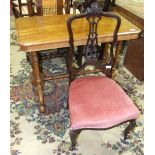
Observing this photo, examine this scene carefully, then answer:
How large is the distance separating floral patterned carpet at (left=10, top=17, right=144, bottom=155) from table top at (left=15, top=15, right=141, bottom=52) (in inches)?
29.7

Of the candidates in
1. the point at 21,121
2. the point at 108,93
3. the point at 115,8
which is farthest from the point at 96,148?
the point at 115,8

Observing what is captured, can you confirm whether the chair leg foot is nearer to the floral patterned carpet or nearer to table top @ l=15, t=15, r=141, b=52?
the floral patterned carpet

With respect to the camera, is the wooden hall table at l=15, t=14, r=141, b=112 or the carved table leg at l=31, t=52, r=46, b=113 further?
the carved table leg at l=31, t=52, r=46, b=113

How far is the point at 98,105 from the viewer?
4.52 feet

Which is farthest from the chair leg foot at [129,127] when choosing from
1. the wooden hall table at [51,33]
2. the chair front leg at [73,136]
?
the wooden hall table at [51,33]

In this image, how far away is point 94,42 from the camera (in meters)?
1.45

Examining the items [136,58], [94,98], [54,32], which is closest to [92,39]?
[54,32]

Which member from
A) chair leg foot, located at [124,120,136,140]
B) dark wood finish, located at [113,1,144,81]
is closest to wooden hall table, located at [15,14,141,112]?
dark wood finish, located at [113,1,144,81]

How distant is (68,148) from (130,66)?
1395 millimetres

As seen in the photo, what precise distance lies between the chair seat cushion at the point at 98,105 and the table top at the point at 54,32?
0.36 meters

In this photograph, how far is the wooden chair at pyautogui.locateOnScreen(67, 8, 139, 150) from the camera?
51.4 inches

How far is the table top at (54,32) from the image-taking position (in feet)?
4.72

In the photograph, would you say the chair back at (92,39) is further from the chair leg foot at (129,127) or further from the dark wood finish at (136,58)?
the dark wood finish at (136,58)
